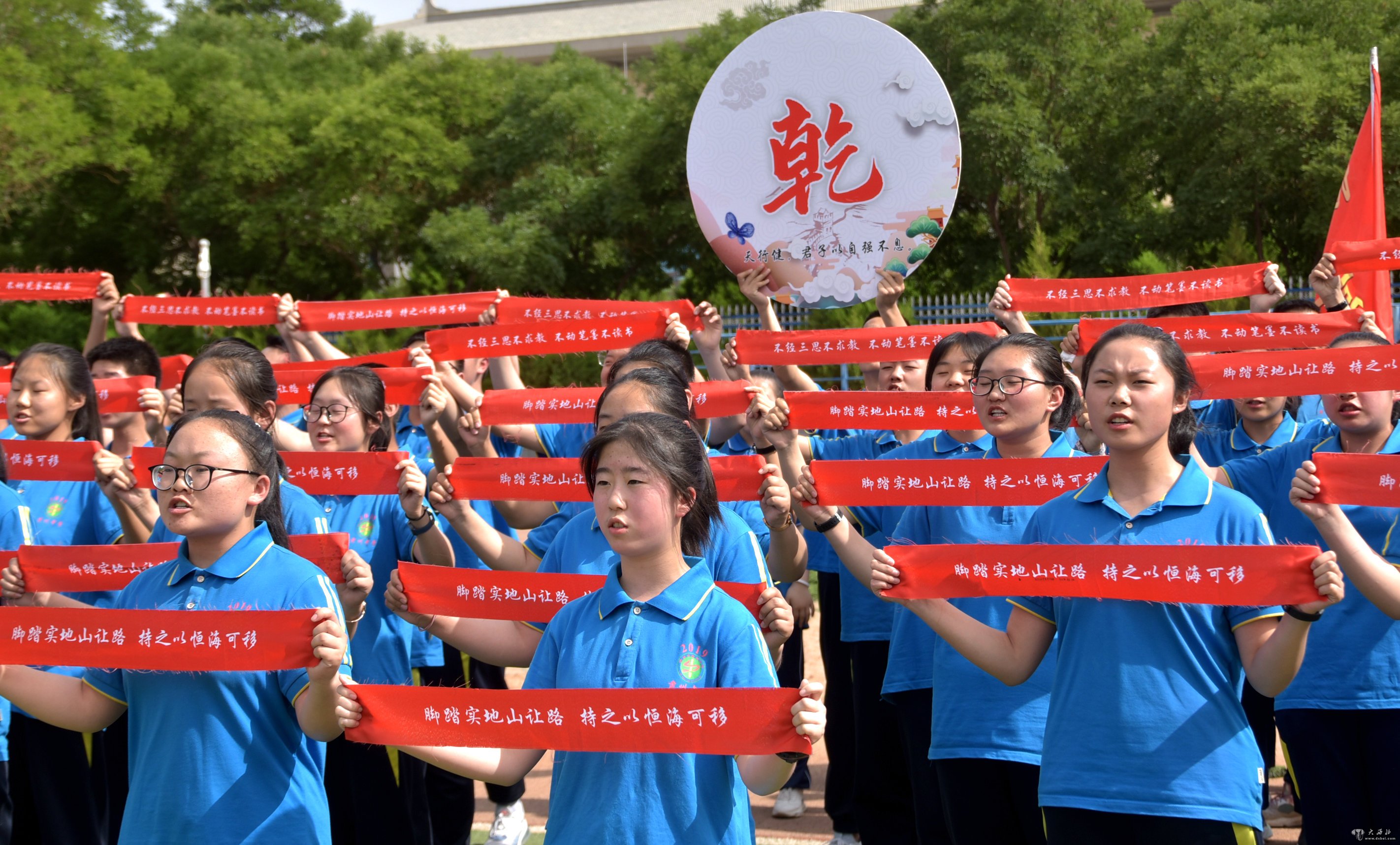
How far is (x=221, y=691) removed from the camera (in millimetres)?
3109

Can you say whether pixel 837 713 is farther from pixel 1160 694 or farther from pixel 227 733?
pixel 227 733

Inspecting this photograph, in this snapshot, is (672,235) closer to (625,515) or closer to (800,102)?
(800,102)

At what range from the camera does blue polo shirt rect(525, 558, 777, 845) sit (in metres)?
2.78

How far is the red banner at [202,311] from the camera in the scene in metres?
6.20

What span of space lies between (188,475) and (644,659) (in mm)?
1185

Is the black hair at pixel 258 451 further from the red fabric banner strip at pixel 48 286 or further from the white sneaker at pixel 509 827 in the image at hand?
the red fabric banner strip at pixel 48 286

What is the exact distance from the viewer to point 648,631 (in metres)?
2.88

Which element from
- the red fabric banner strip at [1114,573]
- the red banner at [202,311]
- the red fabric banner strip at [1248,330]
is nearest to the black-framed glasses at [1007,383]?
the red fabric banner strip at [1114,573]

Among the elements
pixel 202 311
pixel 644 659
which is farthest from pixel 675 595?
pixel 202 311

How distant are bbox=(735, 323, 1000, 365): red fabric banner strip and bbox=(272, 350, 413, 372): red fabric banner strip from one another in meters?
1.54

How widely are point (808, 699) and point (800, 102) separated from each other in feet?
10.7

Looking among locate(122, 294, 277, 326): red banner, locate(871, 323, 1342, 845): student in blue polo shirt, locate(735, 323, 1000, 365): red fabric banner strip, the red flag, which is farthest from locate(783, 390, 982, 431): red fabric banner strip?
the red flag

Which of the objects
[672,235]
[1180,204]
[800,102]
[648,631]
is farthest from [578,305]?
[672,235]

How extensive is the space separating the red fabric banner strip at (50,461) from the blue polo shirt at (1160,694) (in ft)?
10.9
